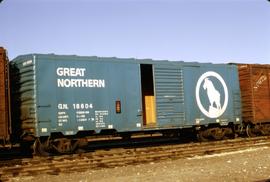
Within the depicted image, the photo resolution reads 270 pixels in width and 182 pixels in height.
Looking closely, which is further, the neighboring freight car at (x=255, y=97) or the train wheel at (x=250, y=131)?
the train wheel at (x=250, y=131)

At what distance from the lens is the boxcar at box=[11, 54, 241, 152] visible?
13.8m

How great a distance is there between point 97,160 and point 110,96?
→ 10.7 feet

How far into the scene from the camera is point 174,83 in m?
17.0

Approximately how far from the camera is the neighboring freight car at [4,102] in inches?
503

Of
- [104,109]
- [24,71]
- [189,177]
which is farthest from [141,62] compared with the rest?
[189,177]

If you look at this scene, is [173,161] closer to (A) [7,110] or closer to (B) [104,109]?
(B) [104,109]

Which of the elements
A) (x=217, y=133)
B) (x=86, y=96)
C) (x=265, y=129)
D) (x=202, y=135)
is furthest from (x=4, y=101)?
(x=265, y=129)

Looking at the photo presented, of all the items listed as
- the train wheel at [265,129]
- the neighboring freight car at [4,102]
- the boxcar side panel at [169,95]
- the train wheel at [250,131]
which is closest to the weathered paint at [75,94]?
the neighboring freight car at [4,102]

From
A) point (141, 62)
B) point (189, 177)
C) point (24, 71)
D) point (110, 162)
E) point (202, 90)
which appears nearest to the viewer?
point (189, 177)

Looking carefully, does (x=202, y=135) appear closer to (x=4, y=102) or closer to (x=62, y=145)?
(x=62, y=145)

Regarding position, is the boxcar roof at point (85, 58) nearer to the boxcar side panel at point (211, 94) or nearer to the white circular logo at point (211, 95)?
the boxcar side panel at point (211, 94)

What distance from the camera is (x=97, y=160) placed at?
1268 cm

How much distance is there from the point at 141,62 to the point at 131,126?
2669mm

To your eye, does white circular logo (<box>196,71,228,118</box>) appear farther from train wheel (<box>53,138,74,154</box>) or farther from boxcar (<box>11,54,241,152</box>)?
train wheel (<box>53,138,74,154</box>)
